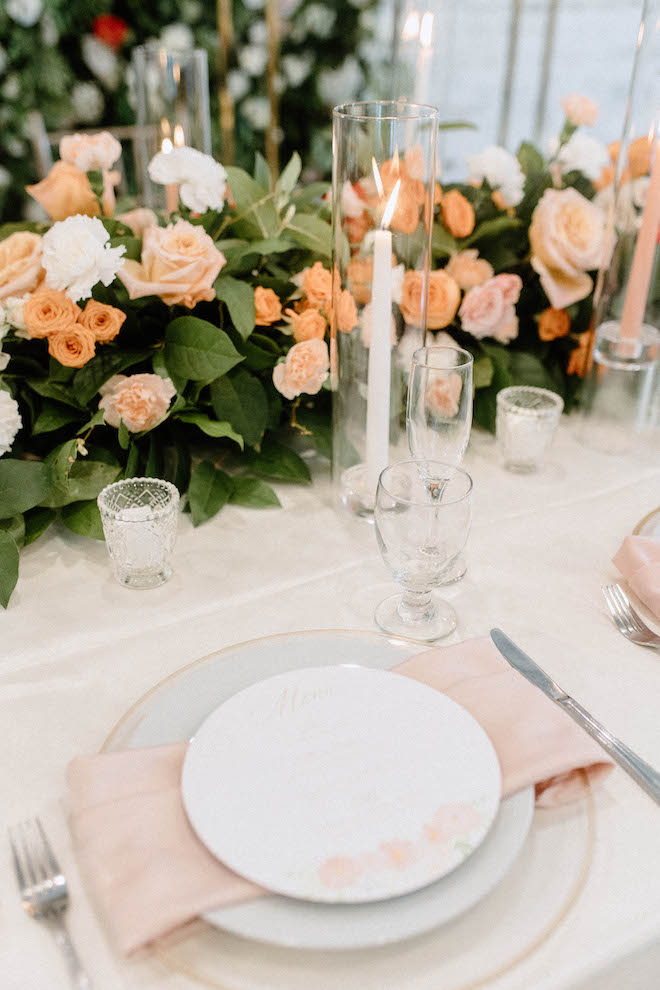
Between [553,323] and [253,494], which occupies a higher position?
[553,323]

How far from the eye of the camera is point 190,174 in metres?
1.05

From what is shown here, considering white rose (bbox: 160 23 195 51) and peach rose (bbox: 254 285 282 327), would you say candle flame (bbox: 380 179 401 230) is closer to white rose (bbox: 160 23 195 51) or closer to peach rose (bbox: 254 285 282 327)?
peach rose (bbox: 254 285 282 327)

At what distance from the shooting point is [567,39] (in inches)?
134

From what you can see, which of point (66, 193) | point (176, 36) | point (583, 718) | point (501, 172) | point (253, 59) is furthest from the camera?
point (253, 59)

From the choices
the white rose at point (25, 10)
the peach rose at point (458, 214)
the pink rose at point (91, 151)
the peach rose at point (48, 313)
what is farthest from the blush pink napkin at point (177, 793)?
the white rose at point (25, 10)

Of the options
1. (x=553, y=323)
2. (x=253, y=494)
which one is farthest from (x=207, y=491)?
(x=553, y=323)

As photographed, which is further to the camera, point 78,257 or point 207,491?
point 207,491

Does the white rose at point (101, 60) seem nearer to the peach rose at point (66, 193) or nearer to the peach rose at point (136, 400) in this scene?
the peach rose at point (66, 193)

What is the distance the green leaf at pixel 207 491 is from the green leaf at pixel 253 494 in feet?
0.04

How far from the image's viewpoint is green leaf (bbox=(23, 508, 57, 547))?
953mm

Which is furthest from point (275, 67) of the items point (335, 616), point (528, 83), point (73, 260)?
point (335, 616)

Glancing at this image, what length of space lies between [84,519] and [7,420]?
0.44 feet

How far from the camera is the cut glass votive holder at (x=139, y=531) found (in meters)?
0.88

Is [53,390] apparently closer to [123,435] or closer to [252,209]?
[123,435]
